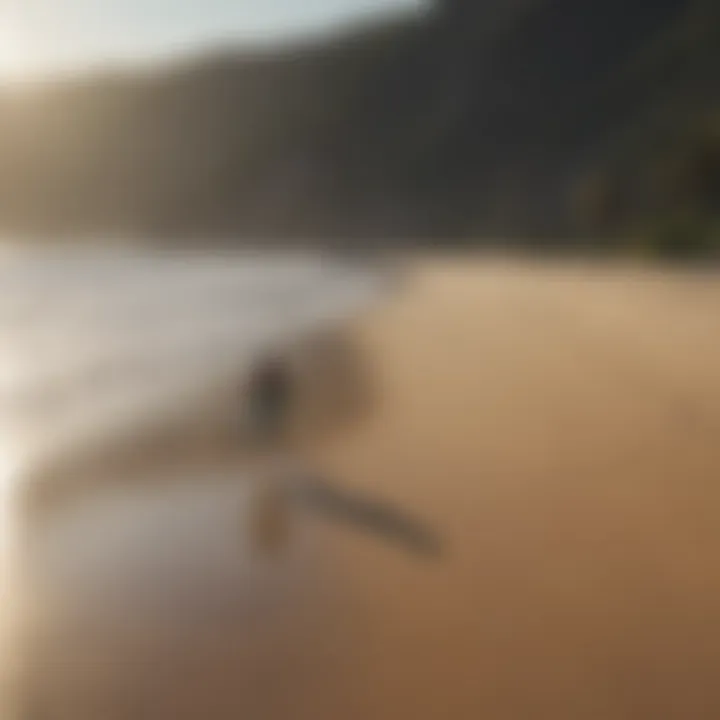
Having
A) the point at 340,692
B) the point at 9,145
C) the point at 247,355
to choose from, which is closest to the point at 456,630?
the point at 340,692

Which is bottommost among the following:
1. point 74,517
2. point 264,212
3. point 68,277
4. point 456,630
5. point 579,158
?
point 74,517

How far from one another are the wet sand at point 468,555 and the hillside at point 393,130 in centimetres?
13

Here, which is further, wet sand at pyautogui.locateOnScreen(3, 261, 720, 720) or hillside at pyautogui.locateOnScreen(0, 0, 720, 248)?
hillside at pyautogui.locateOnScreen(0, 0, 720, 248)

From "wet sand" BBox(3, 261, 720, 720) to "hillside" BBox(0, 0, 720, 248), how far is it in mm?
126

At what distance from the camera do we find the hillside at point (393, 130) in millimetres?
1204

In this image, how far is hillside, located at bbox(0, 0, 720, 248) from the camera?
47.4 inches

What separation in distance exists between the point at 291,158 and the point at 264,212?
78 mm

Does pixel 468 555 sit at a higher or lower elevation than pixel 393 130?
lower

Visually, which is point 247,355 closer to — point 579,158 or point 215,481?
point 215,481

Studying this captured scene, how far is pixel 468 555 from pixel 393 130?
1.80ft

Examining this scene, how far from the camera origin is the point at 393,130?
131cm

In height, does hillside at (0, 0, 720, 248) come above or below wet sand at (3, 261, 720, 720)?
above

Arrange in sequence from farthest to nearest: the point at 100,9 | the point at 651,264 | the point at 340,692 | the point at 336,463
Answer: the point at 651,264 → the point at 336,463 → the point at 100,9 → the point at 340,692

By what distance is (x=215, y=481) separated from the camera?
1.28 meters
